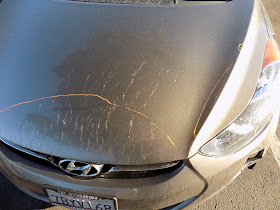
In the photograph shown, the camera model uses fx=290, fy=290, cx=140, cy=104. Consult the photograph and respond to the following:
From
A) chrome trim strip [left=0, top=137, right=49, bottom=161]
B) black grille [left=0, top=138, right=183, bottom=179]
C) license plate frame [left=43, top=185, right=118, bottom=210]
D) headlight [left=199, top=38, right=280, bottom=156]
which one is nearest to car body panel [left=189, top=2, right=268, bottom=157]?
headlight [left=199, top=38, right=280, bottom=156]

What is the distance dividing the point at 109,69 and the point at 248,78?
28.8 inches

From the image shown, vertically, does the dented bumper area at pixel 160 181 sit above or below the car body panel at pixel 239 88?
below

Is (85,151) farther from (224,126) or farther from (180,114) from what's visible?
(224,126)

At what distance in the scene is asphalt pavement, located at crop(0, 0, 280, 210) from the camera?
191 cm

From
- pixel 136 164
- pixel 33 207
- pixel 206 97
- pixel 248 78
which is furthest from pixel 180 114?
pixel 33 207

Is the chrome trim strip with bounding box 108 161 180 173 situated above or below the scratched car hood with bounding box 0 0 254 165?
below

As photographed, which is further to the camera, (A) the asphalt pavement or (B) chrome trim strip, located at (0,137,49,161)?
(A) the asphalt pavement

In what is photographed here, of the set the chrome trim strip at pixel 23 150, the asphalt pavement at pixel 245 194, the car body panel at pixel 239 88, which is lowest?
the asphalt pavement at pixel 245 194

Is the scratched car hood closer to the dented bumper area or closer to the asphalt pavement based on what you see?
the dented bumper area

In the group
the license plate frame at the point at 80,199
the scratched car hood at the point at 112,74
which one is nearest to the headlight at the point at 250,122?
the scratched car hood at the point at 112,74

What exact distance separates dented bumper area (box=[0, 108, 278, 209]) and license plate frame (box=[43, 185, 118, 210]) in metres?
0.02

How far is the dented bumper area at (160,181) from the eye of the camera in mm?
1322

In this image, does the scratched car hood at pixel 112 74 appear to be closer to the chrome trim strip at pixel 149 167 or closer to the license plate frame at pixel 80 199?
the chrome trim strip at pixel 149 167

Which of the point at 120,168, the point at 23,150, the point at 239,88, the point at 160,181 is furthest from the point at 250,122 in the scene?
the point at 23,150
